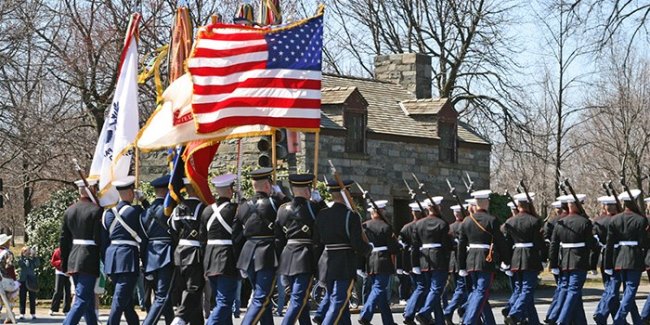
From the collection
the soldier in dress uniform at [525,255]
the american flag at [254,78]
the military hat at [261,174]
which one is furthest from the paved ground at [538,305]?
the military hat at [261,174]

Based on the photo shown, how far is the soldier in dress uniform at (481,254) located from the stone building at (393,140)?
37.3 feet

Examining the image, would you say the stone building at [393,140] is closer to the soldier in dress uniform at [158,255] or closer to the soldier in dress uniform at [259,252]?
the soldier in dress uniform at [158,255]

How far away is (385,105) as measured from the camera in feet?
118

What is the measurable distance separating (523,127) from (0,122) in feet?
62.1

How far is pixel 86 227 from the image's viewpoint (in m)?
17.5

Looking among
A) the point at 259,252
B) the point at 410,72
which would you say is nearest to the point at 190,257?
the point at 259,252

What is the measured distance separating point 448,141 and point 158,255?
1947 cm

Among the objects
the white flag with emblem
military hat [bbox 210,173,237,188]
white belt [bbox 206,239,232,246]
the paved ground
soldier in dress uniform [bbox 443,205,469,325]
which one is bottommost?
the paved ground

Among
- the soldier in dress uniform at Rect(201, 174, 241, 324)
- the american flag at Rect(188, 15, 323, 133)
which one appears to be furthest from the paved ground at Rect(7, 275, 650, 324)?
the soldier in dress uniform at Rect(201, 174, 241, 324)

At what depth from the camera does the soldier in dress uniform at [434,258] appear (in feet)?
65.8

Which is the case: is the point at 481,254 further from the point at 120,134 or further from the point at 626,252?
the point at 120,134

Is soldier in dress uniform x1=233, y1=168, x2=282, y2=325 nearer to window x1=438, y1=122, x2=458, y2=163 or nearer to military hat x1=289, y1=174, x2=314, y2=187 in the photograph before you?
military hat x1=289, y1=174, x2=314, y2=187

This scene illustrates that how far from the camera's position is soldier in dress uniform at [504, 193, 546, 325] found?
19234 mm

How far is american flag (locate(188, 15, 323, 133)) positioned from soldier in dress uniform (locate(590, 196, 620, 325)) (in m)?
4.43
